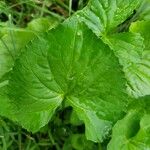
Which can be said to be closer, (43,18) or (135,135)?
(135,135)

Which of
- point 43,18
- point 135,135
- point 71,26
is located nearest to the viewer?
point 71,26

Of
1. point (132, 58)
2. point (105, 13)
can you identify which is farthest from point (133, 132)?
point (105, 13)

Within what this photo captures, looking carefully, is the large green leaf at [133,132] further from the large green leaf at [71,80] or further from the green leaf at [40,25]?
the green leaf at [40,25]

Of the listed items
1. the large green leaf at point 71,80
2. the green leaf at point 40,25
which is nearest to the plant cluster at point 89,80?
the large green leaf at point 71,80

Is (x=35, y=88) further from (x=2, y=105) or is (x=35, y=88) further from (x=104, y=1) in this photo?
(x=104, y=1)

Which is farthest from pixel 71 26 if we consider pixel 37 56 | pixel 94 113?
pixel 94 113

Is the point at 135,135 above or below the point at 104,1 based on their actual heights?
below
